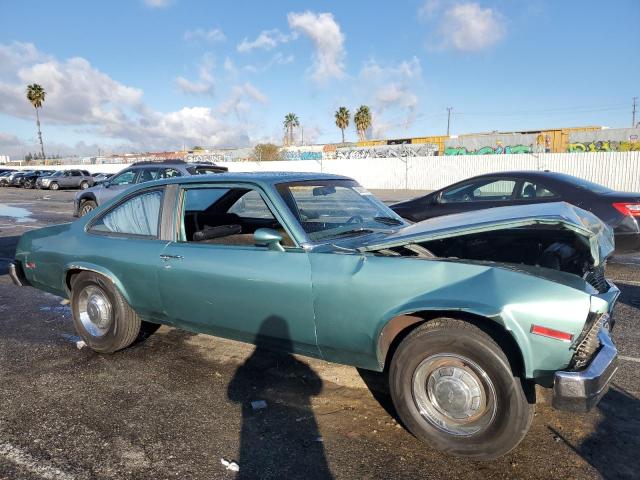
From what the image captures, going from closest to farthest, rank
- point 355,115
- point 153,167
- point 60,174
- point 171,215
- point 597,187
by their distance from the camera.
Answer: point 171,215 → point 597,187 → point 153,167 → point 60,174 → point 355,115

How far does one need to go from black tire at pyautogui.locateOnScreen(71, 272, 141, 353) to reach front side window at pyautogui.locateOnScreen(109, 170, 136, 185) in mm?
9110

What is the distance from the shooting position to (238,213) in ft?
15.9

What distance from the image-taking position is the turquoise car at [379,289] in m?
2.51

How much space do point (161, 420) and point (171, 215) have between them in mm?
1570

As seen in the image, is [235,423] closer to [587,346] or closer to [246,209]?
[587,346]

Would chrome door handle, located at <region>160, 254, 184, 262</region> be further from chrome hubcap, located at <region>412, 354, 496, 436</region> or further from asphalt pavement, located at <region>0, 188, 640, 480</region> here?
chrome hubcap, located at <region>412, 354, 496, 436</region>

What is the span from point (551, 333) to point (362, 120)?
68.1 m

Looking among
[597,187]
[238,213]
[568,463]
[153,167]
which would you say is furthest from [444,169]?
[568,463]

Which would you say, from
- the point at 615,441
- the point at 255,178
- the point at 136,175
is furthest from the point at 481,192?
the point at 136,175

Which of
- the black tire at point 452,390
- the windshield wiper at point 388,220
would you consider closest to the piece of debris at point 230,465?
the black tire at point 452,390

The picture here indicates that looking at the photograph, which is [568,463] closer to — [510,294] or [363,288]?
[510,294]

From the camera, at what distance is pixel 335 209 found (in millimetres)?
3920

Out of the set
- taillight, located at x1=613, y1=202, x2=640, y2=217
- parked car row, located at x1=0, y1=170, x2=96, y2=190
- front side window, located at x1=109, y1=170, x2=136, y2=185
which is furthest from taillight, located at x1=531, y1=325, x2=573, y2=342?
parked car row, located at x1=0, y1=170, x2=96, y2=190

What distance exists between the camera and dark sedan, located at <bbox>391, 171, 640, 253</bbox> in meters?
6.39
